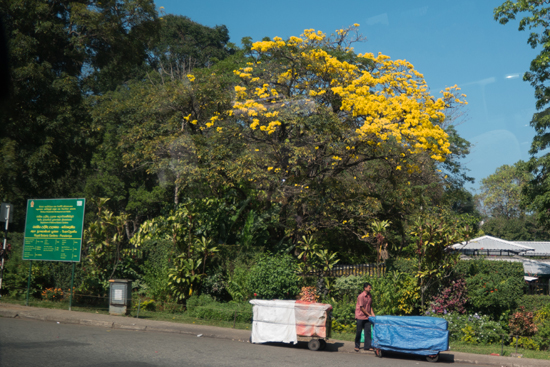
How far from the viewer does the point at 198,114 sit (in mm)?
21109

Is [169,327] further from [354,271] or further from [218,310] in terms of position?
[354,271]

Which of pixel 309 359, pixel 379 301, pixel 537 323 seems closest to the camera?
pixel 309 359

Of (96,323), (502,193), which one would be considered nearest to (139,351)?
(96,323)

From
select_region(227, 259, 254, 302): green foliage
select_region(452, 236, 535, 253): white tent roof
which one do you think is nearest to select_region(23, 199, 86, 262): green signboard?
select_region(227, 259, 254, 302): green foliage

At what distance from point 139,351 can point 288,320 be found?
3622mm

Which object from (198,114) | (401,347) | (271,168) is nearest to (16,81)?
(198,114)

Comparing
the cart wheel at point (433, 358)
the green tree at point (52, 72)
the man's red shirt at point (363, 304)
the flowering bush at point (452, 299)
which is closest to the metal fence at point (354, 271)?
the flowering bush at point (452, 299)

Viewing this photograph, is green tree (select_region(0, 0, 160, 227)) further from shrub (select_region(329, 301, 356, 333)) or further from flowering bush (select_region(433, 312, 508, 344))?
flowering bush (select_region(433, 312, 508, 344))

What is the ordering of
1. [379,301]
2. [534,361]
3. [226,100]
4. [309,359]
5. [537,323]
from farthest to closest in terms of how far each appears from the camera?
[226,100] < [379,301] < [537,323] < [534,361] < [309,359]

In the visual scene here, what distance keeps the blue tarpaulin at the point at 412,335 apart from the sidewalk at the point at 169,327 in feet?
1.81

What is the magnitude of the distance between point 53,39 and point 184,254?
1143cm

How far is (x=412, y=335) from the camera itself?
11.3 meters

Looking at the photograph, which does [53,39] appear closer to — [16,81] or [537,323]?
[16,81]

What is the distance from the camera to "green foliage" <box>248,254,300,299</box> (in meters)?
15.8
